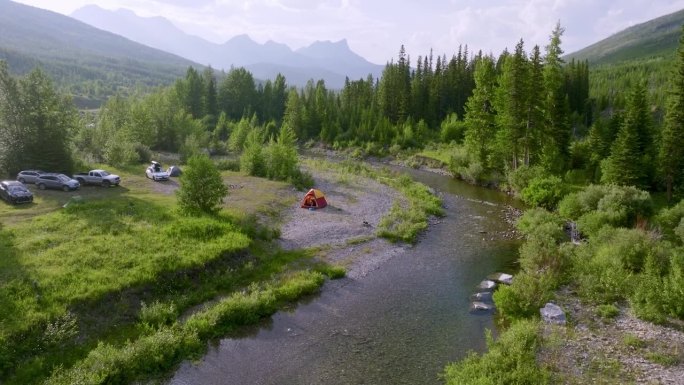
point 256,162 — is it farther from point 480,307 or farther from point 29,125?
point 480,307

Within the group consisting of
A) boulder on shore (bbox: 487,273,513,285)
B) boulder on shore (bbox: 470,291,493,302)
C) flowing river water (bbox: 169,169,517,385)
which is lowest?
flowing river water (bbox: 169,169,517,385)

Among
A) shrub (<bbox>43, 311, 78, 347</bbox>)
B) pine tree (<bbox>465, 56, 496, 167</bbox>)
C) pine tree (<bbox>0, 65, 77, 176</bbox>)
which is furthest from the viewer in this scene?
pine tree (<bbox>465, 56, 496, 167</bbox>)

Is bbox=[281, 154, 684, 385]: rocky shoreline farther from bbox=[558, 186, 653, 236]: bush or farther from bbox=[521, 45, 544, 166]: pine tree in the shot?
bbox=[521, 45, 544, 166]: pine tree

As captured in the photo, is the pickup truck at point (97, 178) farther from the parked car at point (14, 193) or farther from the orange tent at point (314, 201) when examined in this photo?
the orange tent at point (314, 201)

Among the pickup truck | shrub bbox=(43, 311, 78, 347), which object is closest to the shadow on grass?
shrub bbox=(43, 311, 78, 347)

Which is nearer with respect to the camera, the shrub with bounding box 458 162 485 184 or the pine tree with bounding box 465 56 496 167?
the shrub with bounding box 458 162 485 184

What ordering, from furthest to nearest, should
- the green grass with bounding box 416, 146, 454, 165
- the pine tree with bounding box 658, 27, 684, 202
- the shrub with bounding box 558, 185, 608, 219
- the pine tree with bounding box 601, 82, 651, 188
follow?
the green grass with bounding box 416, 146, 454, 165, the pine tree with bounding box 601, 82, 651, 188, the pine tree with bounding box 658, 27, 684, 202, the shrub with bounding box 558, 185, 608, 219

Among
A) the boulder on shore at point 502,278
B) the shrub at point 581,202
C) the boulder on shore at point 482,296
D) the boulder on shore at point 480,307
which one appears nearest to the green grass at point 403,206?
the boulder on shore at point 502,278
